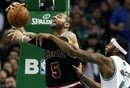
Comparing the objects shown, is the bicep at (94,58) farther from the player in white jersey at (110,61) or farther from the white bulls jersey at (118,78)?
the white bulls jersey at (118,78)

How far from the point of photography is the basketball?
10.8m

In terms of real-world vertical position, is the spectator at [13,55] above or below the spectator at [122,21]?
below

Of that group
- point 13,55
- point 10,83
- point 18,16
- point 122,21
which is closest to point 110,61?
point 18,16

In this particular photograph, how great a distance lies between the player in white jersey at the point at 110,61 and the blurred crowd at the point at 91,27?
15.5 feet

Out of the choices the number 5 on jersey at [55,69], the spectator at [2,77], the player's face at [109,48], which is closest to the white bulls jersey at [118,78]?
the player's face at [109,48]

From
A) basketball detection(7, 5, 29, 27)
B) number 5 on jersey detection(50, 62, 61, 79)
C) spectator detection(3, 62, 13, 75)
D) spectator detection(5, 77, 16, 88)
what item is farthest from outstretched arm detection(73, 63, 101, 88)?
spectator detection(3, 62, 13, 75)

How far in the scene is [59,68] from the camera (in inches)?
440

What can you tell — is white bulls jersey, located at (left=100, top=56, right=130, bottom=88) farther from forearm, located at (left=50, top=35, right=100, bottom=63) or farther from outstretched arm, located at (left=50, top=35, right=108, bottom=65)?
forearm, located at (left=50, top=35, right=100, bottom=63)

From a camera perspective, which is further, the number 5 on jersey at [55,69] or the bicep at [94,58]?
the number 5 on jersey at [55,69]

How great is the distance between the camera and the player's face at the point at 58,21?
11.1 metres

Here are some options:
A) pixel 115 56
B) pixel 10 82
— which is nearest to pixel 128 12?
pixel 10 82

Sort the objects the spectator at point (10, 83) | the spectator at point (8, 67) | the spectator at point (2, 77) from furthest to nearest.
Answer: the spectator at point (8, 67), the spectator at point (2, 77), the spectator at point (10, 83)

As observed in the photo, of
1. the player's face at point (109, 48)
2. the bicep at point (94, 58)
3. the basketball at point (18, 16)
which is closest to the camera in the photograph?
the bicep at point (94, 58)

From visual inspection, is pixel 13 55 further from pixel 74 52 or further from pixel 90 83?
pixel 74 52
